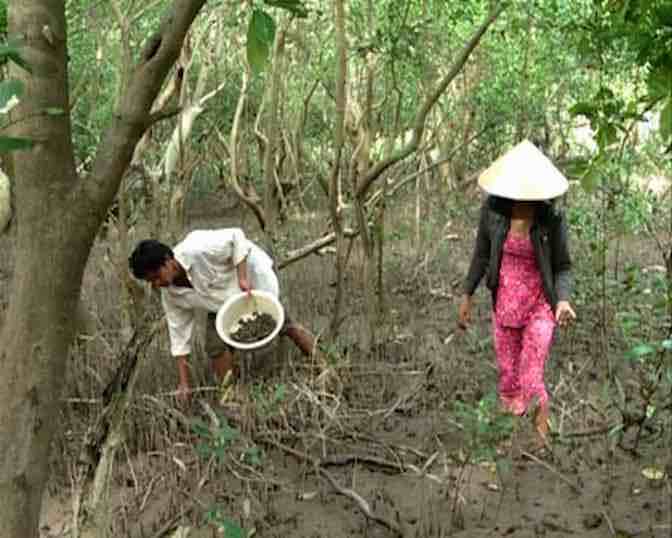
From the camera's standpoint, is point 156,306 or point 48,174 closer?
point 48,174

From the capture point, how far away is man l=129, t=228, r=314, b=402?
16.2 feet

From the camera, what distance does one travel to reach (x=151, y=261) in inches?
177

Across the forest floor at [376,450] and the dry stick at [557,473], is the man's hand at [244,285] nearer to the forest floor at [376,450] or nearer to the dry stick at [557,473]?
the forest floor at [376,450]

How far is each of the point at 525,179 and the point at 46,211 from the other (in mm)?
2541

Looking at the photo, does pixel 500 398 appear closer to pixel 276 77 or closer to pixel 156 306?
pixel 156 306

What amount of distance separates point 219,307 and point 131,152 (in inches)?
132

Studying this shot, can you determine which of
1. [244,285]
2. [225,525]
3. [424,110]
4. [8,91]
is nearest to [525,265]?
[424,110]

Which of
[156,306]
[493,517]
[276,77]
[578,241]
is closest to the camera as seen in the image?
[493,517]

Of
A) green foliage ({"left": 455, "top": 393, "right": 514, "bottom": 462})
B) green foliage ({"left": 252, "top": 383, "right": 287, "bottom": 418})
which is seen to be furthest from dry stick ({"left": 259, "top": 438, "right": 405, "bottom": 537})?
green foliage ({"left": 455, "top": 393, "right": 514, "bottom": 462})

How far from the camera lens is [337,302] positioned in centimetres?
562

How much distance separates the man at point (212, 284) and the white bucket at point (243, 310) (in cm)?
6

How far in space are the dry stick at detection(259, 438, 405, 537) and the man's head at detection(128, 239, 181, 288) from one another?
3.19ft

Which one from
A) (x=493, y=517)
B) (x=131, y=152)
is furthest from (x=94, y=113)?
(x=131, y=152)

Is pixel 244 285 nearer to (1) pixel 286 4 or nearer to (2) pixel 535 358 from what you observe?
(2) pixel 535 358
